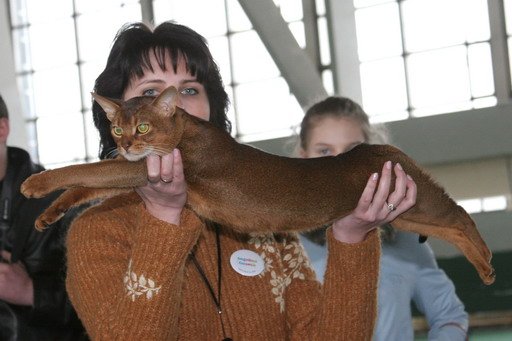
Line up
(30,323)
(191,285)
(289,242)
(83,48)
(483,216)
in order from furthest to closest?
(83,48) → (483,216) → (30,323) → (289,242) → (191,285)

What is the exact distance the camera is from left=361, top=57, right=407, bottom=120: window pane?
12781mm

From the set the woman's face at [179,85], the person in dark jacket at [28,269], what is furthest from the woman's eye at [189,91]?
the person in dark jacket at [28,269]

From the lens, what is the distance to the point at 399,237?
323cm

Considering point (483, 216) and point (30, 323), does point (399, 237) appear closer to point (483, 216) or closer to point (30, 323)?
point (30, 323)

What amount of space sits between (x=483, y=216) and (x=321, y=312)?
9.29 m

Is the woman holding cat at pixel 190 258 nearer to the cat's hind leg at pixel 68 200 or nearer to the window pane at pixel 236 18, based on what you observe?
the cat's hind leg at pixel 68 200

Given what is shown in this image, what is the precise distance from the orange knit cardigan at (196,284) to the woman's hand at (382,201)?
115 mm

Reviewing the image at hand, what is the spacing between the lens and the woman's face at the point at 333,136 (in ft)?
10.5

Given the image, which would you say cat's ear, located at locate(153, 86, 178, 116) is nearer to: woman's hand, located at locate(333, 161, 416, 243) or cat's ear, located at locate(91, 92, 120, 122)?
cat's ear, located at locate(91, 92, 120, 122)

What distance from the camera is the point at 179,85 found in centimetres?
226

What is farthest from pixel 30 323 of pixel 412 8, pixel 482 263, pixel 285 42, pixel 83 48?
pixel 83 48

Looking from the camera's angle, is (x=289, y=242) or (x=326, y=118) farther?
(x=326, y=118)

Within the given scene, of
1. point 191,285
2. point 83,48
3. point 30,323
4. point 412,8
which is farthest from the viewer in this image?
point 83,48

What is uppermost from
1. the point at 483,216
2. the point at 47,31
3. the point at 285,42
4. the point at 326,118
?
the point at 47,31
